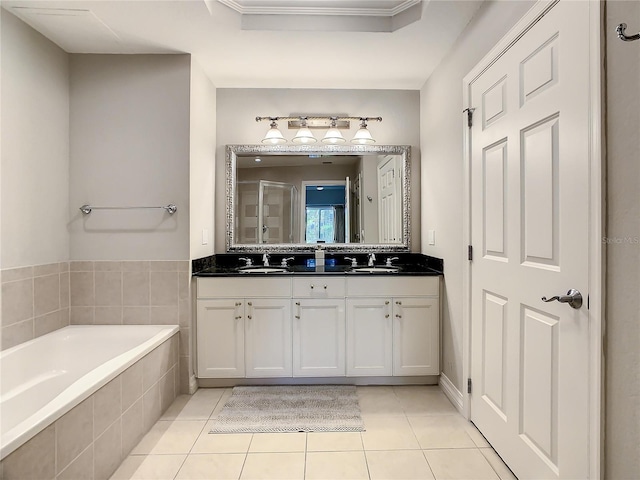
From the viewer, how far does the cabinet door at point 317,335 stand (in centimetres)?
254

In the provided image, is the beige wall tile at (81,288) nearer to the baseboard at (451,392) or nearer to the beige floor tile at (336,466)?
the beige floor tile at (336,466)

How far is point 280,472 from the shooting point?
5.48 ft

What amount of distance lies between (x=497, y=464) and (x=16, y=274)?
2.75 metres

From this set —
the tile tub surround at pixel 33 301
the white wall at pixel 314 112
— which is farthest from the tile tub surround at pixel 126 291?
the white wall at pixel 314 112

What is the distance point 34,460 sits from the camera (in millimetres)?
1181

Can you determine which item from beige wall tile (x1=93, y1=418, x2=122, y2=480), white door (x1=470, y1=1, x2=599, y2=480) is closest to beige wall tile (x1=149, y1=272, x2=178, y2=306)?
beige wall tile (x1=93, y1=418, x2=122, y2=480)

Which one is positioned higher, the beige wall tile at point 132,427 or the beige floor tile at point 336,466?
the beige wall tile at point 132,427

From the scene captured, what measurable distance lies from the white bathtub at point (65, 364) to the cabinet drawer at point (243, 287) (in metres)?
0.34

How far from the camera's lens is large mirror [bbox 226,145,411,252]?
120 inches

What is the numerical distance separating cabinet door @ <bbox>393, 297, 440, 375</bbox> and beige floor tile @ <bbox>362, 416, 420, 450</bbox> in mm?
476

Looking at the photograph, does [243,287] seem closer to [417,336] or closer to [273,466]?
[273,466]

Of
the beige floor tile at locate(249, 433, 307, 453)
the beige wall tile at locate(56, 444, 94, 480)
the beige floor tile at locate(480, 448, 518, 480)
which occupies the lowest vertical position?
the beige floor tile at locate(249, 433, 307, 453)

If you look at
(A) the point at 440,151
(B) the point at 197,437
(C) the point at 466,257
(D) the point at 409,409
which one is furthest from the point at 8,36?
(D) the point at 409,409

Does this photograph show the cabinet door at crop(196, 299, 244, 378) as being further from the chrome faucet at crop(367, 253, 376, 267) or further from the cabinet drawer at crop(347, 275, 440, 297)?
the chrome faucet at crop(367, 253, 376, 267)
